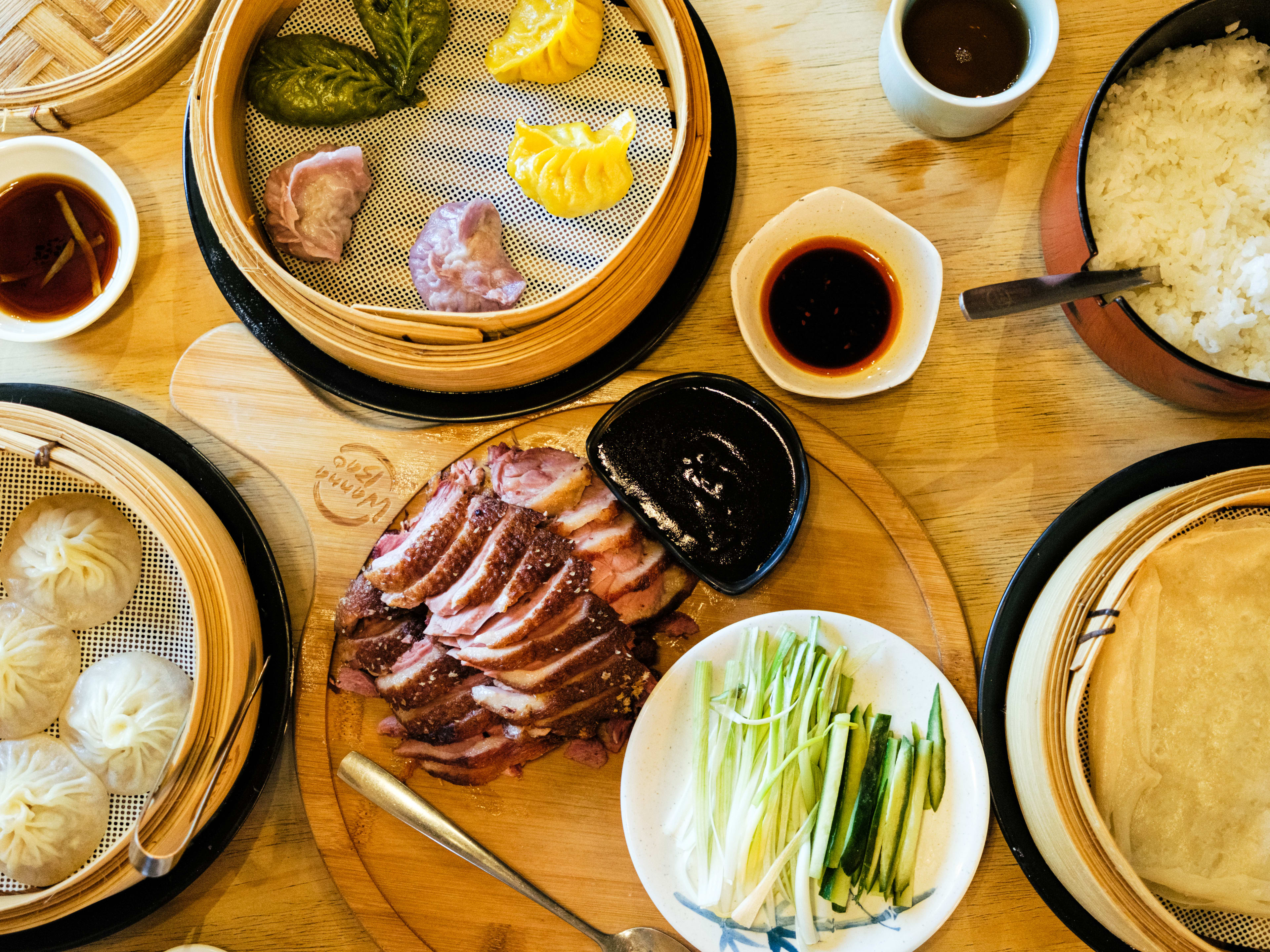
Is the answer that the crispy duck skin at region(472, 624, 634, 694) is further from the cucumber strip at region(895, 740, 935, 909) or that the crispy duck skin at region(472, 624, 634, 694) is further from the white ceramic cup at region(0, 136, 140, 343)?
the white ceramic cup at region(0, 136, 140, 343)

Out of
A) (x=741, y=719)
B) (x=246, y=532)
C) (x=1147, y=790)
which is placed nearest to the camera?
(x=1147, y=790)

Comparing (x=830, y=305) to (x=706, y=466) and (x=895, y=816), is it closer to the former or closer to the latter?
(x=706, y=466)

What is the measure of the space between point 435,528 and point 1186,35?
2.22m

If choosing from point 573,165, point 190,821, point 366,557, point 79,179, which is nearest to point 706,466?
point 573,165

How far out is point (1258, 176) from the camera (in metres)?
2.07

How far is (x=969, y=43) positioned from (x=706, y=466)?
50.4 inches

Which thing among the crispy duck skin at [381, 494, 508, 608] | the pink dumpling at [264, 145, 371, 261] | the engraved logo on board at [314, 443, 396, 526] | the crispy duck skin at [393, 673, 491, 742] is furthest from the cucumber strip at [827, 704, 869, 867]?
the pink dumpling at [264, 145, 371, 261]

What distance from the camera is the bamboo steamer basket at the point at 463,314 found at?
6.53 feet

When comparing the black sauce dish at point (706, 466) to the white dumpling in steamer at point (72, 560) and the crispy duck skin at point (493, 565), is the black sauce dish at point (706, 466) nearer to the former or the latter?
the crispy duck skin at point (493, 565)

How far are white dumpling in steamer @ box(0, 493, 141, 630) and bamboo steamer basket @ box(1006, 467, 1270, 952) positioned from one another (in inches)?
88.4

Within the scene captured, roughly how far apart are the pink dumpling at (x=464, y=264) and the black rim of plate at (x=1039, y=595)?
58.8 inches

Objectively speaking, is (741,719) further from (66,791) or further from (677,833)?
(66,791)

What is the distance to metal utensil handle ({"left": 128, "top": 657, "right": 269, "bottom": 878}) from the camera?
6.26 feet

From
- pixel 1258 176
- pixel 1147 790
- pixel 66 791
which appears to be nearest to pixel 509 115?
pixel 1258 176
